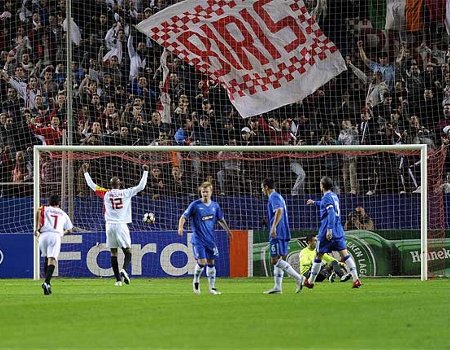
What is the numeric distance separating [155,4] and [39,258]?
8.83 metres

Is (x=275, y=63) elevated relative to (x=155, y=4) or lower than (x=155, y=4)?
lower

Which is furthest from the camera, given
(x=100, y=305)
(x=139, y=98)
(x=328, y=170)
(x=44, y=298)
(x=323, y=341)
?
(x=139, y=98)

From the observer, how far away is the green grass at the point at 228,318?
43.2ft

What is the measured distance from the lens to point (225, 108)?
102 feet

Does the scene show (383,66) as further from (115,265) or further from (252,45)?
(115,265)

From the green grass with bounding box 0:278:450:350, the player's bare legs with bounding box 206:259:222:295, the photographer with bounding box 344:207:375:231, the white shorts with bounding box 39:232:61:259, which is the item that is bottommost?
the green grass with bounding box 0:278:450:350

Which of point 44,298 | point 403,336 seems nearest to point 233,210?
point 44,298

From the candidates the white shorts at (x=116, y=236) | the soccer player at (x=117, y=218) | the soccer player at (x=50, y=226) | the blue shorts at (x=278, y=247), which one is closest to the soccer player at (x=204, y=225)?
the blue shorts at (x=278, y=247)

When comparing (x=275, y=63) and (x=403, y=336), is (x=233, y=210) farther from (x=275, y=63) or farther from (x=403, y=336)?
(x=403, y=336)

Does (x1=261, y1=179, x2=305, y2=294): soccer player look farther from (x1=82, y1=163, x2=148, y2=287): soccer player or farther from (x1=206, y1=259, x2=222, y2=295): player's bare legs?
(x1=82, y1=163, x2=148, y2=287): soccer player

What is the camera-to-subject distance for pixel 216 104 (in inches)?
1232

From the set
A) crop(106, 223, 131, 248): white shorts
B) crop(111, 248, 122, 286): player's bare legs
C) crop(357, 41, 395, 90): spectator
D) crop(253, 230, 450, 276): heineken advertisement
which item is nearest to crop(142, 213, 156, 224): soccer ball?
crop(106, 223, 131, 248): white shorts

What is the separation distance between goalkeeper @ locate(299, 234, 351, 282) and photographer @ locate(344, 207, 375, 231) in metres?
1.36

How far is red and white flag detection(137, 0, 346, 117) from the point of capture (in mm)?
28734
